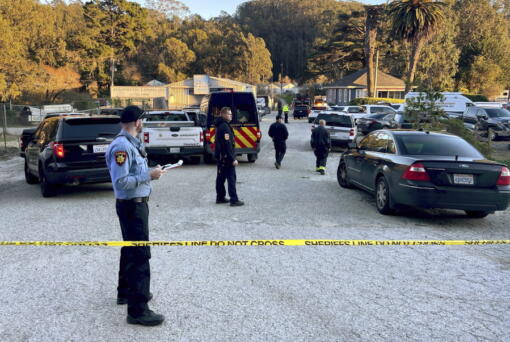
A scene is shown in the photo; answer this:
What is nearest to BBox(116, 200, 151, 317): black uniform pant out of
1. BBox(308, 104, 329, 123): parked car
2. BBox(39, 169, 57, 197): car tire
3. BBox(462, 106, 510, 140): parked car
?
BBox(39, 169, 57, 197): car tire

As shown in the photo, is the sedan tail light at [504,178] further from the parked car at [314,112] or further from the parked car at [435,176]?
the parked car at [314,112]

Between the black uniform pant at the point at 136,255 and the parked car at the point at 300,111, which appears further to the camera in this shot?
the parked car at the point at 300,111

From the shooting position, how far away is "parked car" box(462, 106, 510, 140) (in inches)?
808

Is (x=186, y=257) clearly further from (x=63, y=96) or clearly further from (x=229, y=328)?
(x=63, y=96)

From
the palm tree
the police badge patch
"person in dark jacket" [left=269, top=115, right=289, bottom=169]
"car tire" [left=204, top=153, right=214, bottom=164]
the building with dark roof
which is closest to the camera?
the police badge patch

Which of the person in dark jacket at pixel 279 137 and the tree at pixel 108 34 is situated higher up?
the tree at pixel 108 34

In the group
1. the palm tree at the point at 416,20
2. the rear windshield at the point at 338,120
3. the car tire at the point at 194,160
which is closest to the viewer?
the car tire at the point at 194,160

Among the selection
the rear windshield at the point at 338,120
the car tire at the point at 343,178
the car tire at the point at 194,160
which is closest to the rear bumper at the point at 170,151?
the car tire at the point at 194,160

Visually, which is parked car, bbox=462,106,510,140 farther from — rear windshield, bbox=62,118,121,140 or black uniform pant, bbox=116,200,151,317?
black uniform pant, bbox=116,200,151,317

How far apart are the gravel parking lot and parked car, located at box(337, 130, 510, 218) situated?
1.34 ft

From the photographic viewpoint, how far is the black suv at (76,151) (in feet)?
30.1

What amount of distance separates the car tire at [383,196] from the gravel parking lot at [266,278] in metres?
0.20

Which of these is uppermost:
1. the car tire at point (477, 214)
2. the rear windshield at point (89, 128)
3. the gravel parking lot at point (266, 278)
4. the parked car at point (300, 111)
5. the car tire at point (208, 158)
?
the parked car at point (300, 111)

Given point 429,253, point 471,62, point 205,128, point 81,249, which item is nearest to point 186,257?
point 81,249
